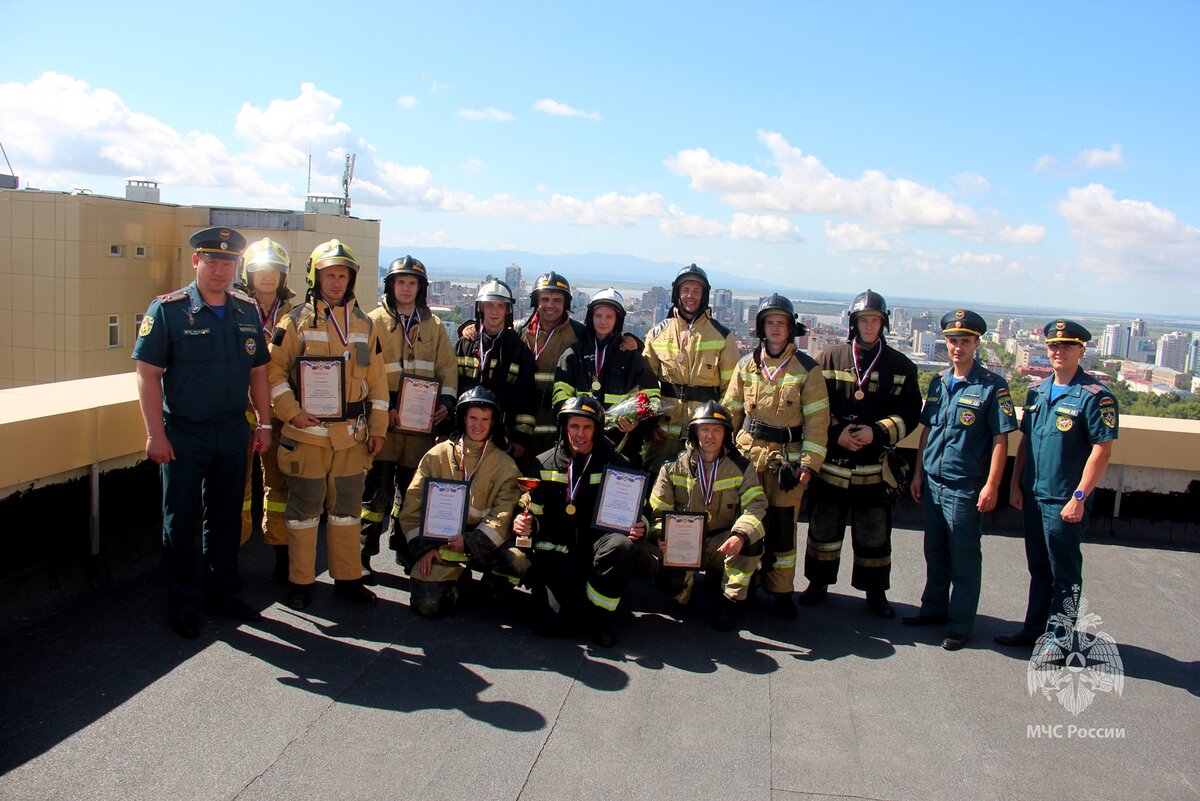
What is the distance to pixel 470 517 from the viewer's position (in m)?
5.10

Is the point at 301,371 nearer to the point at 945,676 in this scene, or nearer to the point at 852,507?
the point at 852,507

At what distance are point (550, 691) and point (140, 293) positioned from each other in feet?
95.5

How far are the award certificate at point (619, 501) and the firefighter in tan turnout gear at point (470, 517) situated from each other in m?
0.53

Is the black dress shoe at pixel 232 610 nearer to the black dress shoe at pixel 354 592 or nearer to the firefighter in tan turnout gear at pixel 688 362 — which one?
the black dress shoe at pixel 354 592

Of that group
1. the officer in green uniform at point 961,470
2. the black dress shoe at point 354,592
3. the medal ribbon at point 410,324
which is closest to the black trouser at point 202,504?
the black dress shoe at point 354,592

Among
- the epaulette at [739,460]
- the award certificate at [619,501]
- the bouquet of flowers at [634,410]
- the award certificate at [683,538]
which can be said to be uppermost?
the bouquet of flowers at [634,410]

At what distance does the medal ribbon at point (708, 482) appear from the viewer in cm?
514

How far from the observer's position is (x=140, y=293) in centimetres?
2833

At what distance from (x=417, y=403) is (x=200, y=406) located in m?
1.46

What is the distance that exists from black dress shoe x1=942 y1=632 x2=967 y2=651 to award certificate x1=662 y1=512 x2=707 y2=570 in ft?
4.90

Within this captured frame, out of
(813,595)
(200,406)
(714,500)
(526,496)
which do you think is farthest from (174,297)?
(813,595)

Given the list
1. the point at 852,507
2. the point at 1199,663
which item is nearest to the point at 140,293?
the point at 852,507

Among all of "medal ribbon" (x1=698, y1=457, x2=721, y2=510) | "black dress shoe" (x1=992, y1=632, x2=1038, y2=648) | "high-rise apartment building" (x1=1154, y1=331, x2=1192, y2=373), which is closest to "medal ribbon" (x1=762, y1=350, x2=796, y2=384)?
"medal ribbon" (x1=698, y1=457, x2=721, y2=510)

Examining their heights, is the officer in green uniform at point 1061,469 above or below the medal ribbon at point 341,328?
below
